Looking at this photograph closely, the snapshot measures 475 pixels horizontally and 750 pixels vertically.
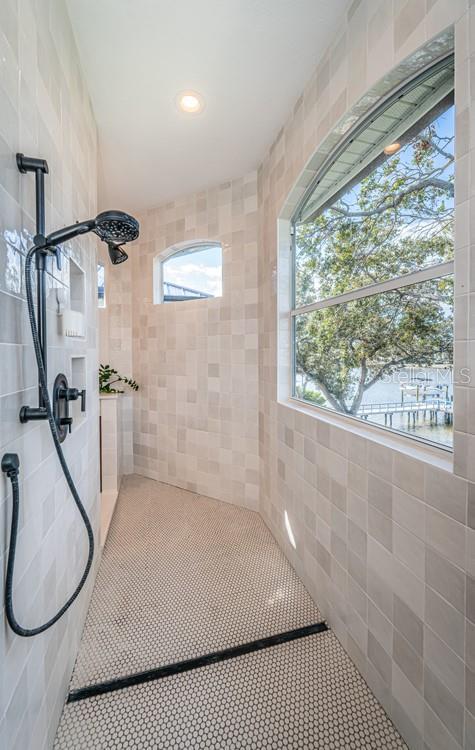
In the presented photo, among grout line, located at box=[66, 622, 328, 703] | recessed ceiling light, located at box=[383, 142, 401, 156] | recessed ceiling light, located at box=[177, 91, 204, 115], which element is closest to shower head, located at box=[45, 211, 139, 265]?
recessed ceiling light, located at box=[383, 142, 401, 156]

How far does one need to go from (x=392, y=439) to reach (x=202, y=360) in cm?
203

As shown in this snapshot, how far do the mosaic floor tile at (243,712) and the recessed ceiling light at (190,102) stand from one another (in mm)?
2830

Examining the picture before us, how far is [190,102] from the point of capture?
1928 millimetres

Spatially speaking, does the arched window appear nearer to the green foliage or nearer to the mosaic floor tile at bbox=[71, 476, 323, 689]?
the green foliage

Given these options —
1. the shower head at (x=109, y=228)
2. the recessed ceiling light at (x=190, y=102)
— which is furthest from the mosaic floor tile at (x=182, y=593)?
the recessed ceiling light at (x=190, y=102)

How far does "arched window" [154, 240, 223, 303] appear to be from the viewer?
3.01 m

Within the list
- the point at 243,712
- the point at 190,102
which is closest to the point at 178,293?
the point at 190,102

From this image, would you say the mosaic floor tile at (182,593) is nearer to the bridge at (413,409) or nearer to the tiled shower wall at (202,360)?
the tiled shower wall at (202,360)

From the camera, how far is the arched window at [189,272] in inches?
119

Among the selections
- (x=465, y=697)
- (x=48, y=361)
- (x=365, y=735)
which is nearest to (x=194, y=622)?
(x=365, y=735)

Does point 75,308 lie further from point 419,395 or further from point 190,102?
point 419,395

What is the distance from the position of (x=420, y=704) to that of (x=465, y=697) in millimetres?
237

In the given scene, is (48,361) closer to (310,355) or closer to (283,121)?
(310,355)

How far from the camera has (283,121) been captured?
82.3 inches
